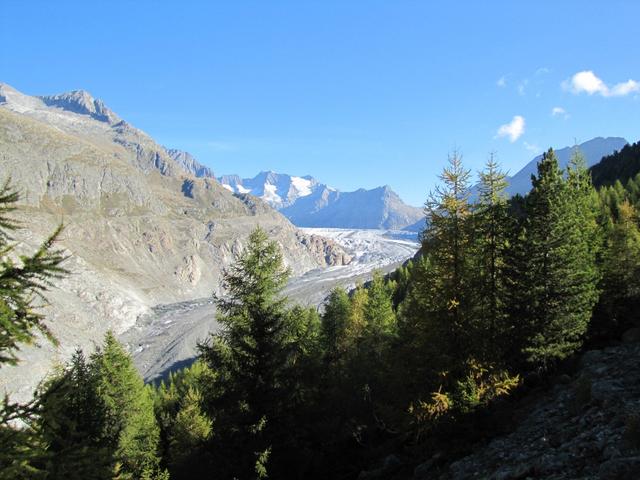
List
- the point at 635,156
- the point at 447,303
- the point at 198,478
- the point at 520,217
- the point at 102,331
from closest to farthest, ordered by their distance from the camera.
A: 1. the point at 447,303
2. the point at 520,217
3. the point at 198,478
4. the point at 635,156
5. the point at 102,331

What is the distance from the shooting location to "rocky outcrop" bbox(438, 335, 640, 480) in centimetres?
993

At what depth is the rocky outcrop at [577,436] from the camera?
9.93 metres

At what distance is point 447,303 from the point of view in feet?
53.6

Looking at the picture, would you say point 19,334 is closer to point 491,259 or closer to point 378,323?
point 491,259

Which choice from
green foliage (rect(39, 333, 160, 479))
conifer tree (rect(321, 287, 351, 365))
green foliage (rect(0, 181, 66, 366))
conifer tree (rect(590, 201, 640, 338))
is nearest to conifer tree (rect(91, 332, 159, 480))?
green foliage (rect(39, 333, 160, 479))

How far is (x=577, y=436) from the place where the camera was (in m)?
12.1

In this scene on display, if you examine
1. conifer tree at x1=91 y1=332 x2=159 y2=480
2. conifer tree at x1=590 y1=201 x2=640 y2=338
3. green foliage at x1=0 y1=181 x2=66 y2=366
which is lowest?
conifer tree at x1=91 y1=332 x2=159 y2=480

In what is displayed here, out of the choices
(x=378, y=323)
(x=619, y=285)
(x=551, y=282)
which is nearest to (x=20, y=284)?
(x=551, y=282)

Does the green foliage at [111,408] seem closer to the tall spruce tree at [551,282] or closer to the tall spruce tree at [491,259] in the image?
the tall spruce tree at [491,259]

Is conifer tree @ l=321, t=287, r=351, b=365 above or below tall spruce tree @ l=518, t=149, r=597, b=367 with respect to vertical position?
below

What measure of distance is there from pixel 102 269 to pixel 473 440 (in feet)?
601

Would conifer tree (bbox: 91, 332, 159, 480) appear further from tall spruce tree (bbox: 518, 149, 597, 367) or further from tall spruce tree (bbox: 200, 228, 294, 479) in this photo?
tall spruce tree (bbox: 518, 149, 597, 367)

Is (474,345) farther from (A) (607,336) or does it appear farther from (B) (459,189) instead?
(A) (607,336)

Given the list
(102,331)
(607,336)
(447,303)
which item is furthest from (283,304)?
(102,331)
